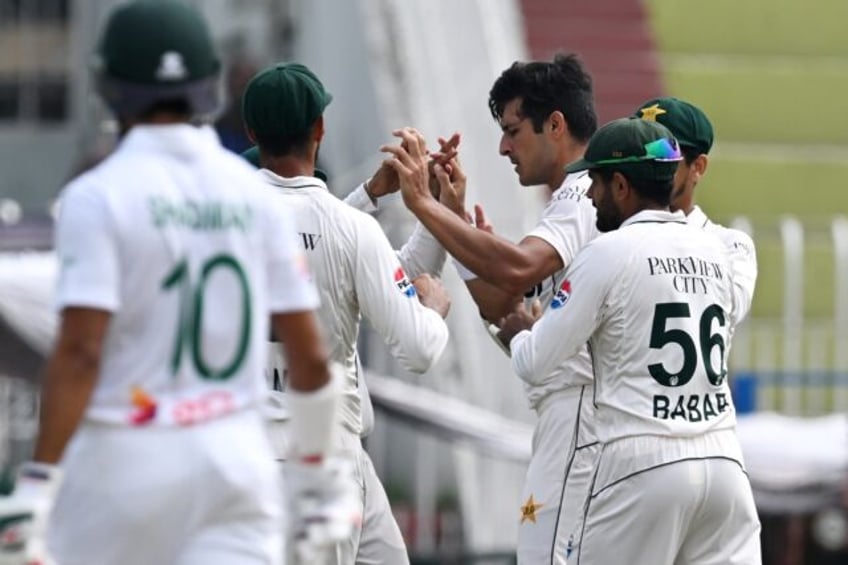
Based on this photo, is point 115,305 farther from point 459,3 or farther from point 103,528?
point 459,3

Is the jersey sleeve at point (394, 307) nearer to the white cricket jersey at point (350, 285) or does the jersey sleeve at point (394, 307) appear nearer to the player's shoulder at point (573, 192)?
the white cricket jersey at point (350, 285)

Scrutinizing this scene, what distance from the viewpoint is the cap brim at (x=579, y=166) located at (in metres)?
7.28

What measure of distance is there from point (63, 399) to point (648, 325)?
2510 millimetres

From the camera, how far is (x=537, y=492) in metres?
7.73

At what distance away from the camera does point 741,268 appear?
781 centimetres

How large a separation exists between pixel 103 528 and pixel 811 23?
1860 cm

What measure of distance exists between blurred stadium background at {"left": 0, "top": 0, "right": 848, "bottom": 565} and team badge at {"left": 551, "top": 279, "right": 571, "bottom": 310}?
5890 millimetres

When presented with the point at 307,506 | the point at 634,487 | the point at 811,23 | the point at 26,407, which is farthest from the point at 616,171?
the point at 811,23

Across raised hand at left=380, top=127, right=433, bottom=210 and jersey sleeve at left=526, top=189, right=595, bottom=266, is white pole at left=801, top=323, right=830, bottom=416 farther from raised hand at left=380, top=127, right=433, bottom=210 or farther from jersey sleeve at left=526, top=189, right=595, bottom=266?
raised hand at left=380, top=127, right=433, bottom=210

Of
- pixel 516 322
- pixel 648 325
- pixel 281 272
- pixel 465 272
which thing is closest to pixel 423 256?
pixel 465 272

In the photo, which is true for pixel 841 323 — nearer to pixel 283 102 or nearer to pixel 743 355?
pixel 743 355

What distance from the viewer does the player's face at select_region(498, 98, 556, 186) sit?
7.88 metres

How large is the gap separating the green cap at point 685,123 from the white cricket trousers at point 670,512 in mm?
1261

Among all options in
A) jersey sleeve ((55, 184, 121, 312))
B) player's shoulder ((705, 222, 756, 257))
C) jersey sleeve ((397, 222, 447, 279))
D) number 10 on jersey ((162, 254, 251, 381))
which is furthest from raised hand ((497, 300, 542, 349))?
jersey sleeve ((55, 184, 121, 312))
